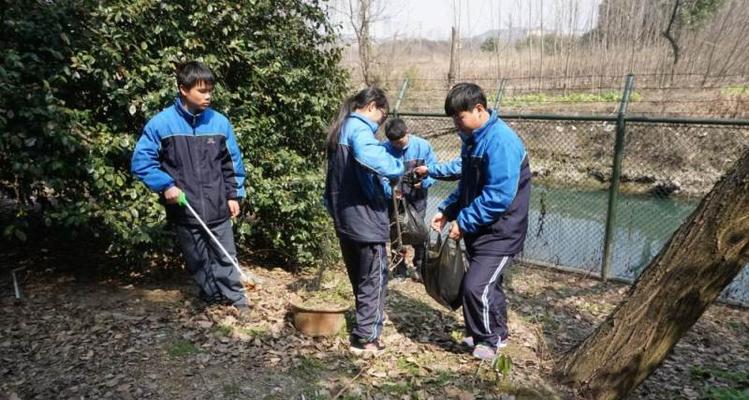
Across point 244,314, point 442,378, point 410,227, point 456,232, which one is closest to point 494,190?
point 456,232

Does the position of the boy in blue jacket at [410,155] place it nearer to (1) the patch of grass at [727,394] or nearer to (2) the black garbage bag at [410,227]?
(2) the black garbage bag at [410,227]

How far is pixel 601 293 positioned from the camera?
5.22 m

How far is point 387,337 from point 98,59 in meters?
3.01

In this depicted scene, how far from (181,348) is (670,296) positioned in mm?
2888

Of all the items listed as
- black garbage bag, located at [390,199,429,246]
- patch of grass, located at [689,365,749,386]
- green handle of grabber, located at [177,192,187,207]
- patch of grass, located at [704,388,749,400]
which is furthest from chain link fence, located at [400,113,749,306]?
green handle of grabber, located at [177,192,187,207]

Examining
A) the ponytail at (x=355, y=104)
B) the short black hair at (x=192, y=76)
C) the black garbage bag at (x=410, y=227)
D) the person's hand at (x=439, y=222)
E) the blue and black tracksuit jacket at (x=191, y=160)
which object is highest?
the short black hair at (x=192, y=76)

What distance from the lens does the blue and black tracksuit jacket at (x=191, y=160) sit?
3.42 m

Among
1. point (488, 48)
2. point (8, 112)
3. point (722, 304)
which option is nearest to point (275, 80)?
point (8, 112)

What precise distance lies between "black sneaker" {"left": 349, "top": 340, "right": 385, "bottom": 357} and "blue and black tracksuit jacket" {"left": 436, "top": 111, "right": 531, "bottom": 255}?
0.88 m

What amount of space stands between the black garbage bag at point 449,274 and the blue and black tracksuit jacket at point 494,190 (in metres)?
0.11

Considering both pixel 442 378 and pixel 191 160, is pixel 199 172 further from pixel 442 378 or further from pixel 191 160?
pixel 442 378

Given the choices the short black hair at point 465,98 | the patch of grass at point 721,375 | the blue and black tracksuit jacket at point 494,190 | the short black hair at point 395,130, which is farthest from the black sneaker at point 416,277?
the short black hair at point 465,98

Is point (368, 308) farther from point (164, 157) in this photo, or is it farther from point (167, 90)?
point (167, 90)

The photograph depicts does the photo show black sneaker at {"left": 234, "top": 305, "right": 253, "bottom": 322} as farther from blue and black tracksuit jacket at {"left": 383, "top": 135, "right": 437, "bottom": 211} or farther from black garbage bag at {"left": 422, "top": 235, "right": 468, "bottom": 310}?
blue and black tracksuit jacket at {"left": 383, "top": 135, "right": 437, "bottom": 211}
